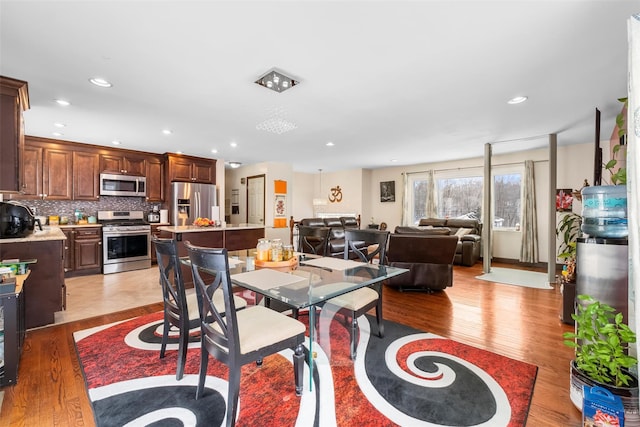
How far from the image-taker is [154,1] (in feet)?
5.56

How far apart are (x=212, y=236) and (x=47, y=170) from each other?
3.26 metres

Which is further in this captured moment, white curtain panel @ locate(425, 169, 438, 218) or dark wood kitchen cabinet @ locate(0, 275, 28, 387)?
white curtain panel @ locate(425, 169, 438, 218)

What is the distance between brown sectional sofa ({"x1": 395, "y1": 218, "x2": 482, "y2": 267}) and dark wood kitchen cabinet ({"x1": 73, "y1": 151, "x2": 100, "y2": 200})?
236 inches

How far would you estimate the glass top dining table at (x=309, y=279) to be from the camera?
1763 mm

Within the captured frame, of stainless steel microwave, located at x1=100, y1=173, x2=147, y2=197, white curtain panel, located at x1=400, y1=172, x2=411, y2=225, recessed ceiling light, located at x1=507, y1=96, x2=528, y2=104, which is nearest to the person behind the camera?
recessed ceiling light, located at x1=507, y1=96, x2=528, y2=104

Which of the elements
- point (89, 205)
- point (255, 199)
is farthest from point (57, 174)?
point (255, 199)

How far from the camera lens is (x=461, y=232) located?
6.52 metres

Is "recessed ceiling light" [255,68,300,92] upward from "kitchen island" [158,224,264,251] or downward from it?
upward

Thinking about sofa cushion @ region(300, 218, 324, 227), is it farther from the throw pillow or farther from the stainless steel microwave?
the stainless steel microwave

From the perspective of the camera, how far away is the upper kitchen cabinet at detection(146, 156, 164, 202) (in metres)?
6.14

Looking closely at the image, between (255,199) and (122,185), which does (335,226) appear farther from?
(122,185)

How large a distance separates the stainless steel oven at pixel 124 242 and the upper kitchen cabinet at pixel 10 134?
2809mm

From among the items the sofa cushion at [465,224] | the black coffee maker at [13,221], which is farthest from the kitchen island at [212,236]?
the sofa cushion at [465,224]

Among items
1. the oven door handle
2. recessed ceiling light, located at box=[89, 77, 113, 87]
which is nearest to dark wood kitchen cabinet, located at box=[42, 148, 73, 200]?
the oven door handle
